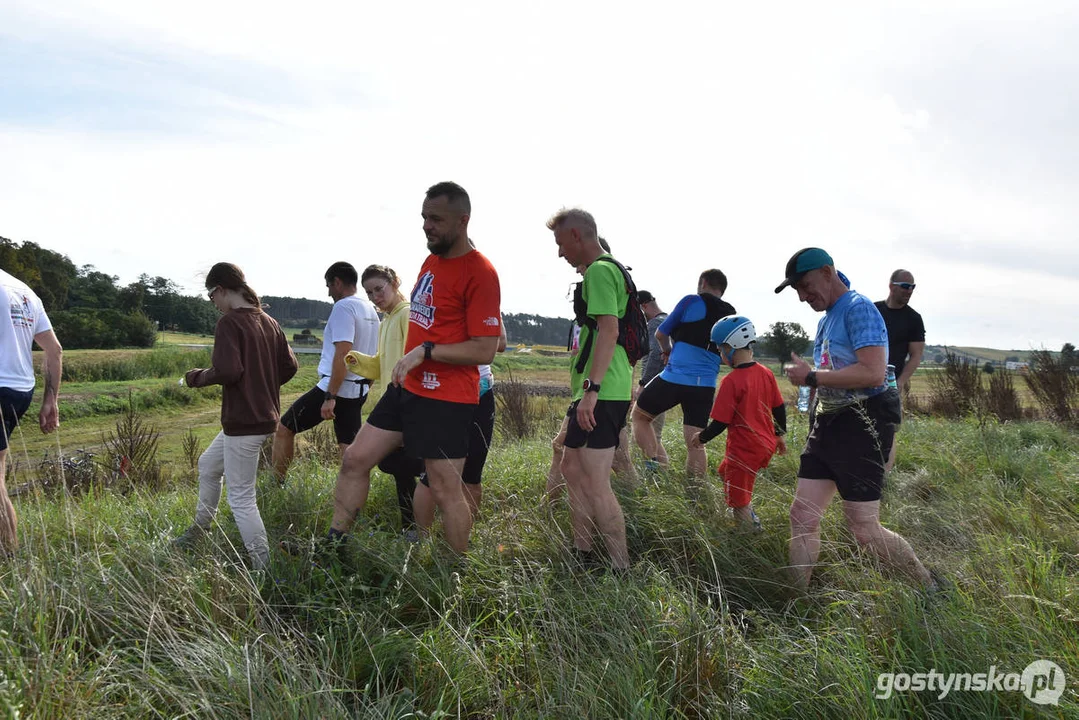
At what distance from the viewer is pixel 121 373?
30141mm

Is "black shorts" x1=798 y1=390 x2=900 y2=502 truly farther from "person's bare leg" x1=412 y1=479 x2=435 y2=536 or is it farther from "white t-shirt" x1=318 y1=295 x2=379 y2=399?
"white t-shirt" x1=318 y1=295 x2=379 y2=399

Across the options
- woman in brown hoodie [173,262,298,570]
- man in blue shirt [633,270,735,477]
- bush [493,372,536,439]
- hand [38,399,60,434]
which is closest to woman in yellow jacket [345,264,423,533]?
woman in brown hoodie [173,262,298,570]

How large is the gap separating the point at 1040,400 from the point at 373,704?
12567 millimetres

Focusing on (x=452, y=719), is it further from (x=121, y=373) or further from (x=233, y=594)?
(x=121, y=373)

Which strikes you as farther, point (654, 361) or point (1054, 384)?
point (1054, 384)

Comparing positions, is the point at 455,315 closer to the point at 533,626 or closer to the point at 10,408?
the point at 533,626

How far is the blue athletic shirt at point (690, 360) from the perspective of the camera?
5746 mm

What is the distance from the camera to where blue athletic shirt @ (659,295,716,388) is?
575cm

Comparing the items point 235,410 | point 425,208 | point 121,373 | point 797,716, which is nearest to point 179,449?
point 235,410

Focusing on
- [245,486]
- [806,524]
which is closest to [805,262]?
[806,524]

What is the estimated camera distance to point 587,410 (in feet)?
12.4

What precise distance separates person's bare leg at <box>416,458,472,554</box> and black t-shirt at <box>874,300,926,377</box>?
435 centimetres

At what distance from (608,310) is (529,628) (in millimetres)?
1657

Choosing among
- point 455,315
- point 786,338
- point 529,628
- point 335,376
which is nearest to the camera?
point 529,628
